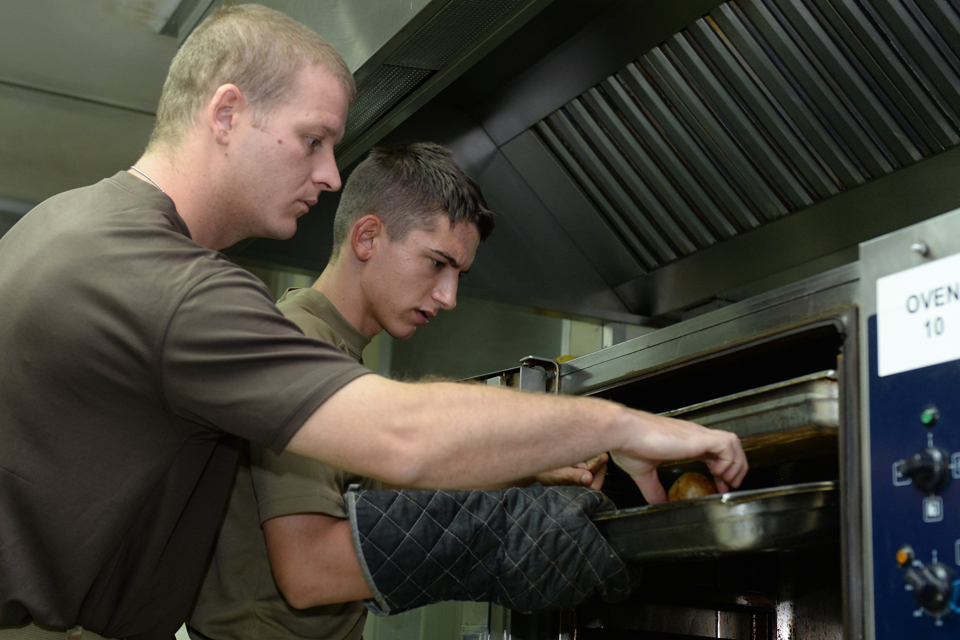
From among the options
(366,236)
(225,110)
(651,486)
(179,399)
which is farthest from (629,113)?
(179,399)

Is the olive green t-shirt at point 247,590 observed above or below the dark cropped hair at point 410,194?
below

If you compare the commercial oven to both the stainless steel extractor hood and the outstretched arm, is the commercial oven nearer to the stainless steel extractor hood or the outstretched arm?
the outstretched arm

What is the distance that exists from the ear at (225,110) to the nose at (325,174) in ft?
0.38

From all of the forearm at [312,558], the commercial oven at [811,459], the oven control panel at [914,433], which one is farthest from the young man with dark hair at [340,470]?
the oven control panel at [914,433]

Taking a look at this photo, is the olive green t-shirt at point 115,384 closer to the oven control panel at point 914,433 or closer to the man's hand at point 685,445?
the man's hand at point 685,445

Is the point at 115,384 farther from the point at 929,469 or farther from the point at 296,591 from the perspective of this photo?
the point at 929,469

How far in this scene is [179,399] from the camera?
98 cm

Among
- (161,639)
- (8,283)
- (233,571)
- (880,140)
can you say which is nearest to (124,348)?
(8,283)

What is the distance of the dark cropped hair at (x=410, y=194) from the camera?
1741 mm

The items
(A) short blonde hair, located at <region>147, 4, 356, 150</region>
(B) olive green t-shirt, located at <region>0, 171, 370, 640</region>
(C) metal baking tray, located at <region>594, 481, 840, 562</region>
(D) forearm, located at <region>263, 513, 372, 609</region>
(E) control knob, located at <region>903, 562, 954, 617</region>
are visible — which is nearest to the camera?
(E) control knob, located at <region>903, 562, 954, 617</region>

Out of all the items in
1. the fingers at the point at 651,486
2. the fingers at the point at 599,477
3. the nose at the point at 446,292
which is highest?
the nose at the point at 446,292

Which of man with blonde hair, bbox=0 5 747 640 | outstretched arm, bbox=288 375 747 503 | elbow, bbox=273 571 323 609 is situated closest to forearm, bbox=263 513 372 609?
elbow, bbox=273 571 323 609

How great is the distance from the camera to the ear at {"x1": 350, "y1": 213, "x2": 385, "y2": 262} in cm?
174

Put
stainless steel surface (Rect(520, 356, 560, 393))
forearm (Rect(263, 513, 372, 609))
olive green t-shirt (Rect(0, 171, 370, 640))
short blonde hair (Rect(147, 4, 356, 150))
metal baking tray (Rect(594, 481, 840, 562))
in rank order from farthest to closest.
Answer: stainless steel surface (Rect(520, 356, 560, 393))
forearm (Rect(263, 513, 372, 609))
short blonde hair (Rect(147, 4, 356, 150))
metal baking tray (Rect(594, 481, 840, 562))
olive green t-shirt (Rect(0, 171, 370, 640))
